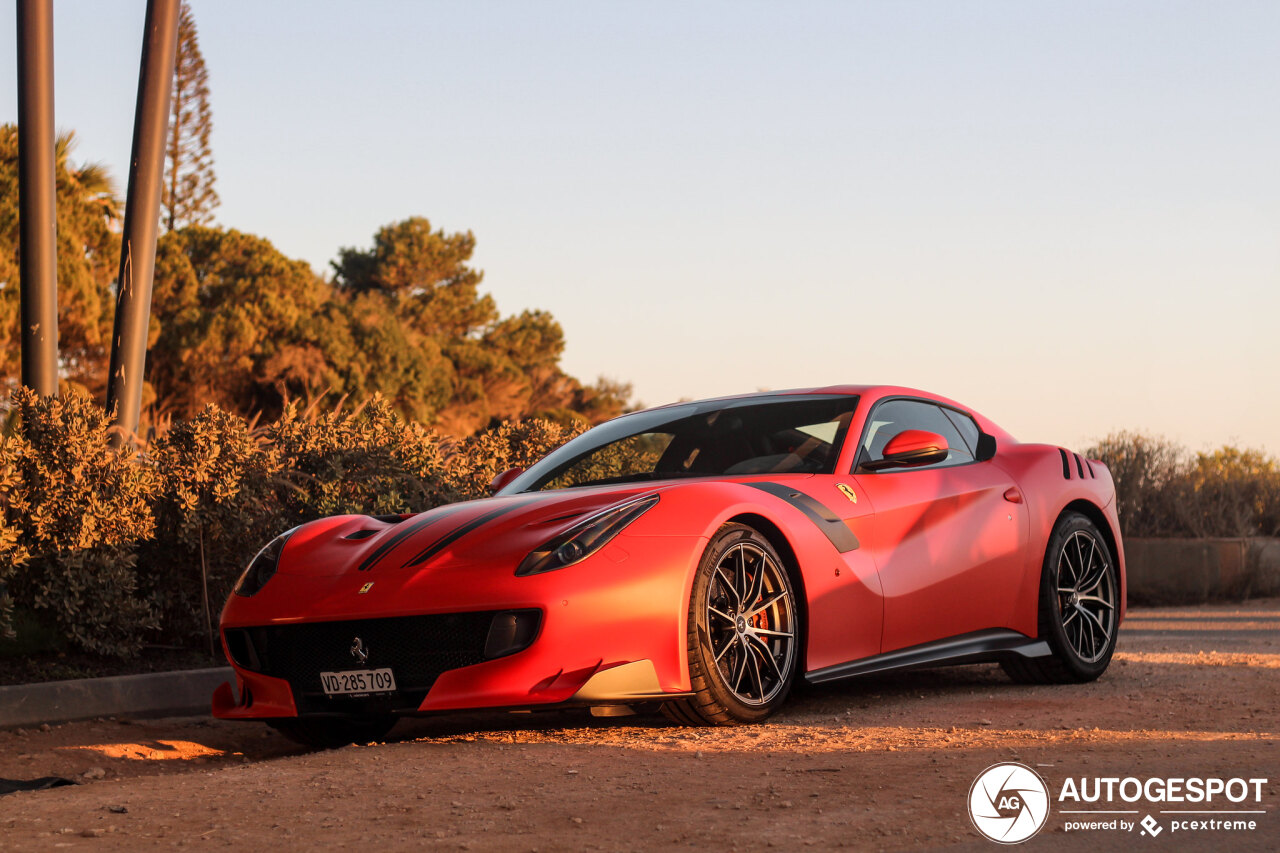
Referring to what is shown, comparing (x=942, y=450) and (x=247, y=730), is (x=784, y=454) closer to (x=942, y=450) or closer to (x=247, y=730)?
(x=942, y=450)

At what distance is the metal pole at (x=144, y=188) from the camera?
28.6 ft

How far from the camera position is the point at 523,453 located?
10.2 meters

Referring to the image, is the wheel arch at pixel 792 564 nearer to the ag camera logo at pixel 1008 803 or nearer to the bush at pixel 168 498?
the ag camera logo at pixel 1008 803

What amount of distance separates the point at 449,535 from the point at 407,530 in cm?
28

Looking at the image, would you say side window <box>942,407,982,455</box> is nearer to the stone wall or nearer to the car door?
the car door

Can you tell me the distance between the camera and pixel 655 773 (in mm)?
4230

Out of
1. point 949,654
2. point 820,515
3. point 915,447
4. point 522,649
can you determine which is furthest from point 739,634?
point 949,654

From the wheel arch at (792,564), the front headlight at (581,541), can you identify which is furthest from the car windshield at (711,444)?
the front headlight at (581,541)

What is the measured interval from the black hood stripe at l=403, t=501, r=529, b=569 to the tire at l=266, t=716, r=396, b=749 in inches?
37.7

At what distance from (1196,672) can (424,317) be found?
50638 millimetres

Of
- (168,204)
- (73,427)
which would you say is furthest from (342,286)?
(73,427)

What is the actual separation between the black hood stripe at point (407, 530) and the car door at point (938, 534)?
1.83 m

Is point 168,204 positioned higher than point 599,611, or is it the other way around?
point 168,204

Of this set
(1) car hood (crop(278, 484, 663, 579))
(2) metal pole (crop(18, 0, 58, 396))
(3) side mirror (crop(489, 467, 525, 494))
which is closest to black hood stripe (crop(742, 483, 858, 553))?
(1) car hood (crop(278, 484, 663, 579))
